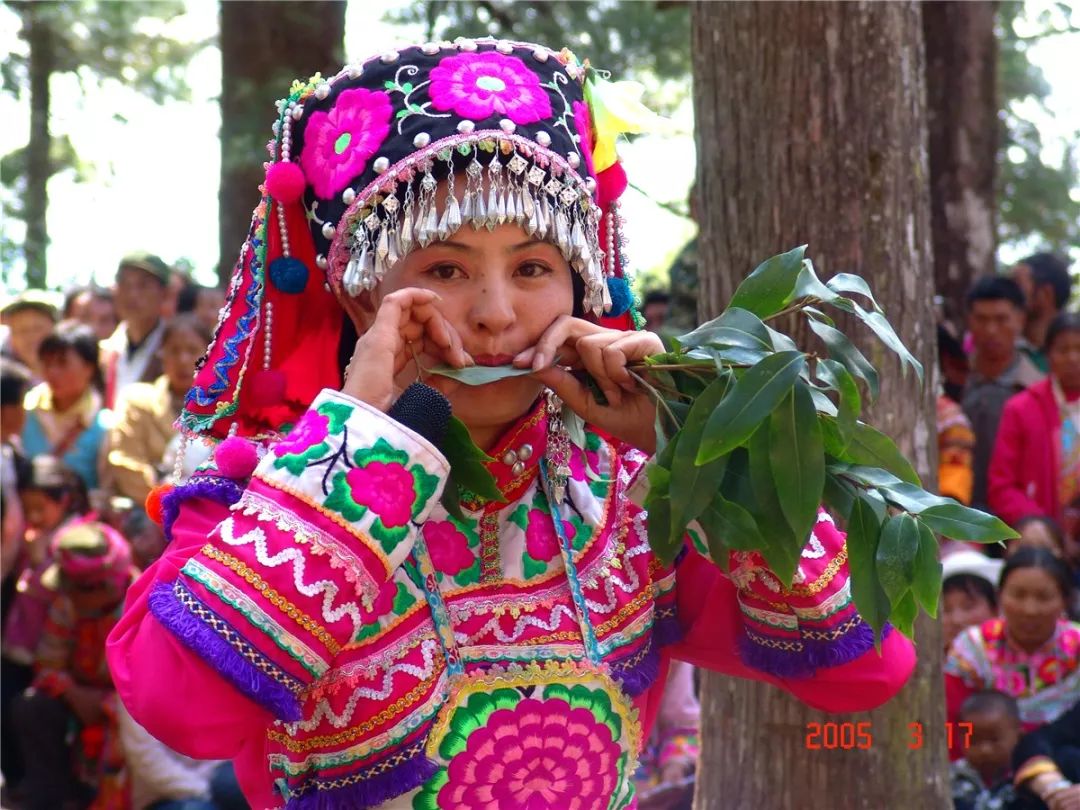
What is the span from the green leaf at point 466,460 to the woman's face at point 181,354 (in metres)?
4.78

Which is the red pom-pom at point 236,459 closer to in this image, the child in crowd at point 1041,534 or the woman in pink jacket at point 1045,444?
the child in crowd at point 1041,534

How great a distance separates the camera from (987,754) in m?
5.11

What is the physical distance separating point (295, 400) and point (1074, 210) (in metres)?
12.7

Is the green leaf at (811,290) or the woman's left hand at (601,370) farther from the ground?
the green leaf at (811,290)

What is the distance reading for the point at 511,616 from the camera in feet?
7.74

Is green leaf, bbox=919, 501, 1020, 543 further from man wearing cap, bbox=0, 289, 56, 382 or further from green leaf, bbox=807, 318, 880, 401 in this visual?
man wearing cap, bbox=0, 289, 56, 382

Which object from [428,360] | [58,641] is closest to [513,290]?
[428,360]

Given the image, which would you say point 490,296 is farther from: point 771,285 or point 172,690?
point 172,690

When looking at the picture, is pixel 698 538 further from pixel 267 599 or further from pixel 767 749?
pixel 767 749

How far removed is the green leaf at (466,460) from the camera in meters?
2.25

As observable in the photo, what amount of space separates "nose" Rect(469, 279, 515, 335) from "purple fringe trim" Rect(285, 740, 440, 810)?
24.6 inches

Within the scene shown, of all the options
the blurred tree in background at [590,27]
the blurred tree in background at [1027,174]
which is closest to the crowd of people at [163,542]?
the blurred tree in background at [590,27]

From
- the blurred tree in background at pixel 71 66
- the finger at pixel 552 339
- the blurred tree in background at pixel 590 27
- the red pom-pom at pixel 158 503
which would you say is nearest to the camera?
the finger at pixel 552 339
